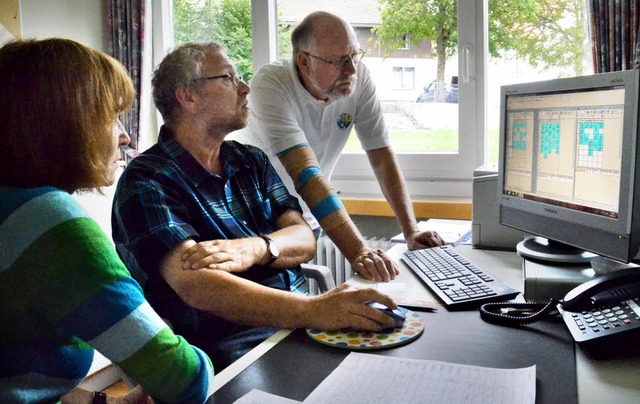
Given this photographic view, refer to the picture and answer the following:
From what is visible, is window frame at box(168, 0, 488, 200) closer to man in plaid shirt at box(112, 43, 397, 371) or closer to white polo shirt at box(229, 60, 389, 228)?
white polo shirt at box(229, 60, 389, 228)

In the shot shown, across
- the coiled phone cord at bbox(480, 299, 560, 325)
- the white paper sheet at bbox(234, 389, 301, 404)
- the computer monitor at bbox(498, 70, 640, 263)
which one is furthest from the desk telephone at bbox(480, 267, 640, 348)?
the white paper sheet at bbox(234, 389, 301, 404)

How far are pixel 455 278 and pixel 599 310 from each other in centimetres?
41

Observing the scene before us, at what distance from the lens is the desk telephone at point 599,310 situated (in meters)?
0.99

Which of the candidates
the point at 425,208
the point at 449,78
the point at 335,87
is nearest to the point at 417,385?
the point at 335,87

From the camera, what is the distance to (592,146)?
1.29m

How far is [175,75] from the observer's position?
1713mm

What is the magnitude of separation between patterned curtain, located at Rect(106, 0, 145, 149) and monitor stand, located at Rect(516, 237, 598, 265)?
224cm

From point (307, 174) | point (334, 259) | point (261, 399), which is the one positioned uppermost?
point (307, 174)

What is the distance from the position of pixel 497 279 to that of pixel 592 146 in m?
0.37

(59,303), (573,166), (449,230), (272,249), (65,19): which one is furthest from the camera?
(65,19)

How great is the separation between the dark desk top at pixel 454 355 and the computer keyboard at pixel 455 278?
0.09 m

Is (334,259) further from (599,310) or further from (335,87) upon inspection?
(599,310)

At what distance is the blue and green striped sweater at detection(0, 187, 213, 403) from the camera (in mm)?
779

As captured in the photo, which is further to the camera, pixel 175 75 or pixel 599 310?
pixel 175 75
